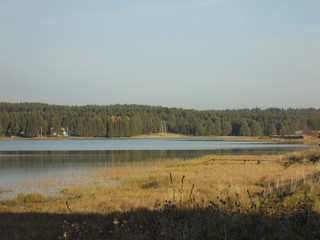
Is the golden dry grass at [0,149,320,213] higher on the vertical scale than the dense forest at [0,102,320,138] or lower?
lower

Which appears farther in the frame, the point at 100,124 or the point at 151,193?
the point at 100,124

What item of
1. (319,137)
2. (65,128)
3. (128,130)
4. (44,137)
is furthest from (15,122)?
(319,137)

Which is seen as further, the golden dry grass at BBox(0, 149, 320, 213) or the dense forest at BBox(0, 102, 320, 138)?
the dense forest at BBox(0, 102, 320, 138)

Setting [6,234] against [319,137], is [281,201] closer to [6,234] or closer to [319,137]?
[6,234]

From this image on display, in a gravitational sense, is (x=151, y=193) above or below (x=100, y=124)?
below

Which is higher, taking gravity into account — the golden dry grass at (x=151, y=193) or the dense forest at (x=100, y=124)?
the dense forest at (x=100, y=124)

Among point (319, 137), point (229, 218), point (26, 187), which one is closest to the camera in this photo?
point (229, 218)

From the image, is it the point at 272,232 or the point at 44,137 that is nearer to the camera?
the point at 272,232

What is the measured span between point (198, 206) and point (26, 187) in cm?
1728

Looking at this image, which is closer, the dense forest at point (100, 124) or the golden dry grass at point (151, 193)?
the golden dry grass at point (151, 193)

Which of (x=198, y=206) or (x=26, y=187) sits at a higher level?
(x=198, y=206)

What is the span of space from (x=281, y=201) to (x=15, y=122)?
14530cm

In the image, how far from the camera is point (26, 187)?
2452cm

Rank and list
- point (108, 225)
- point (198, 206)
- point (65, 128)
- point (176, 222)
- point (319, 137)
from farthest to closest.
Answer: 1. point (65, 128)
2. point (319, 137)
3. point (108, 225)
4. point (198, 206)
5. point (176, 222)
